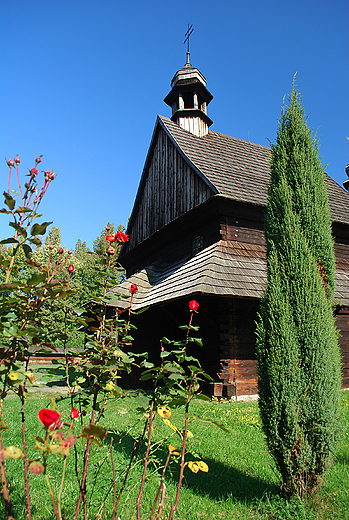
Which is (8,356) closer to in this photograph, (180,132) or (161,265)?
(161,265)

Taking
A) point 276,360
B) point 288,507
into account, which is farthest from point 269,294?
point 288,507

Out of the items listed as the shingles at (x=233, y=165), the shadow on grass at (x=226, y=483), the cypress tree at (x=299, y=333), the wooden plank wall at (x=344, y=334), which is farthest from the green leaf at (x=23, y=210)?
the wooden plank wall at (x=344, y=334)

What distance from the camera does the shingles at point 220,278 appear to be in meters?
7.72

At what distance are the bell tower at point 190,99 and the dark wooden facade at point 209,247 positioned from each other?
2.38 feet

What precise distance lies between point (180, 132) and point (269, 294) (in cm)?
1144

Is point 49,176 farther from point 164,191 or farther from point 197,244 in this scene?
point 164,191

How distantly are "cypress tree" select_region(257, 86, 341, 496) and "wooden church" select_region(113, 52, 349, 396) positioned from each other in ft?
12.0

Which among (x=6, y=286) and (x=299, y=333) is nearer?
(x=6, y=286)

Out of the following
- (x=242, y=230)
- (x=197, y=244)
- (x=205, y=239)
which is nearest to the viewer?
(x=242, y=230)

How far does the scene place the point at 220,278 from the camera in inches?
313

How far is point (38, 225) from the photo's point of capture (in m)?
1.54

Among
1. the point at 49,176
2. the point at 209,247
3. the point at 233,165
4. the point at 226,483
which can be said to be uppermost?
the point at 233,165

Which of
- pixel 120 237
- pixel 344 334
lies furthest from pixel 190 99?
pixel 120 237

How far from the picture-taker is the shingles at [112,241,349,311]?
25.3ft
